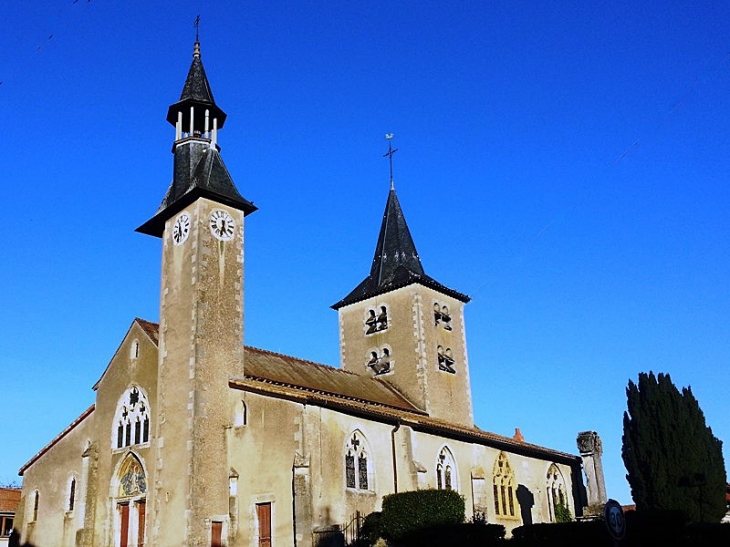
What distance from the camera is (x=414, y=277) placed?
3934 cm

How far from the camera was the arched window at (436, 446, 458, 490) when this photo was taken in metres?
31.3

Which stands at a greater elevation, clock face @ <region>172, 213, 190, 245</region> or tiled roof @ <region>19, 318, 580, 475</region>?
clock face @ <region>172, 213, 190, 245</region>

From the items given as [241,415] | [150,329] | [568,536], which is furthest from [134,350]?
[568,536]

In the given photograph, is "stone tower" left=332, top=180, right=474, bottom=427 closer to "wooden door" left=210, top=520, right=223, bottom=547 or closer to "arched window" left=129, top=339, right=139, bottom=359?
"arched window" left=129, top=339, right=139, bottom=359

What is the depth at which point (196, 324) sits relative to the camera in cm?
2811

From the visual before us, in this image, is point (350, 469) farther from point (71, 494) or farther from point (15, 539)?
point (15, 539)

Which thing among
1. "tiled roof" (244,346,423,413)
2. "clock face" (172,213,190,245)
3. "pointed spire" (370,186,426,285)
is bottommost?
"tiled roof" (244,346,423,413)

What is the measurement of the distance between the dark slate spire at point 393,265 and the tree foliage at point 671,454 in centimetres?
1398

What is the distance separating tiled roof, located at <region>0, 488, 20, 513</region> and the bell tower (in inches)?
698

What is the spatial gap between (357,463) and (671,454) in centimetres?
1120

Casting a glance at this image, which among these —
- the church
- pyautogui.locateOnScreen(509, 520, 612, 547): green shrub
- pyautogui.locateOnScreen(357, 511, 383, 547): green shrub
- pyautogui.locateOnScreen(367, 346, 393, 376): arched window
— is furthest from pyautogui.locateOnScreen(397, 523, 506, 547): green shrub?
pyautogui.locateOnScreen(367, 346, 393, 376): arched window

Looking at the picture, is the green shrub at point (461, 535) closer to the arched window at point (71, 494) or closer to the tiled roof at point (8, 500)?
the arched window at point (71, 494)

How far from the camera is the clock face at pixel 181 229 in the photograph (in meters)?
30.6

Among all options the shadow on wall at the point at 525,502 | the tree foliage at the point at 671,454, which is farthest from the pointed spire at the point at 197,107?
the shadow on wall at the point at 525,502
